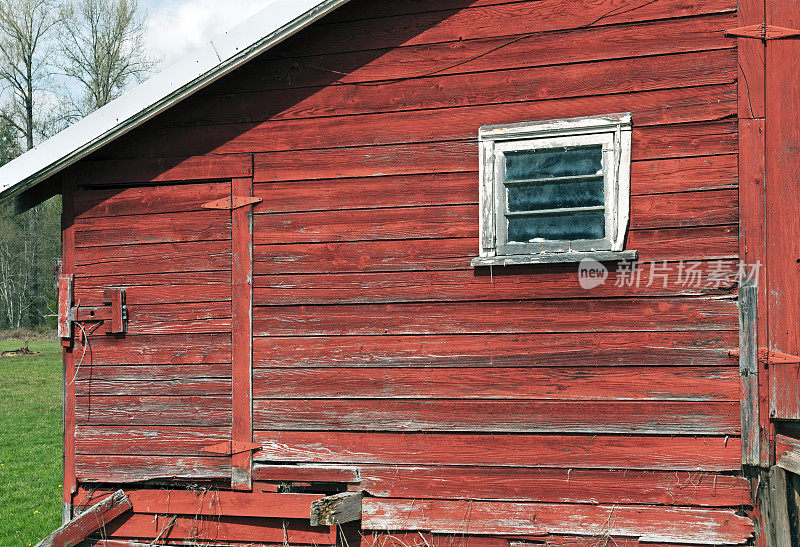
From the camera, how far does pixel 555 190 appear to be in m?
4.71

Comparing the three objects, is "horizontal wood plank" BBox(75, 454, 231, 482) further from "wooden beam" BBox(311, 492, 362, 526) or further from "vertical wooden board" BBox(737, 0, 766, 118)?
"vertical wooden board" BBox(737, 0, 766, 118)

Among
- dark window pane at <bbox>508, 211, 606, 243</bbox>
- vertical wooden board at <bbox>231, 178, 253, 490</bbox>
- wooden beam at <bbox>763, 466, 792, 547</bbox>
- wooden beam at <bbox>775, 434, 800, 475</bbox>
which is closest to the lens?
wooden beam at <bbox>775, 434, 800, 475</bbox>

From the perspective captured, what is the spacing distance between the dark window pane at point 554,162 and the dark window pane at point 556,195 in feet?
0.20

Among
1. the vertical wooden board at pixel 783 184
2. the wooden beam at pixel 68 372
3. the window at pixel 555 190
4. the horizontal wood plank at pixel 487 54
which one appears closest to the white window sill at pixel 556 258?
the window at pixel 555 190

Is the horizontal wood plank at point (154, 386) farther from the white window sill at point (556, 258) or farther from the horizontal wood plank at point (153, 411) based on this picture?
the white window sill at point (556, 258)

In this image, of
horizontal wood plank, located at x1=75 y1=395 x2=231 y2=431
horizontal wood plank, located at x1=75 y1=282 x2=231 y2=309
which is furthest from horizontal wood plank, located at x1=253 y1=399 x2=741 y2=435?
horizontal wood plank, located at x1=75 y1=282 x2=231 y2=309

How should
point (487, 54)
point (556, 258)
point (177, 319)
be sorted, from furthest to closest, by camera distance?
point (177, 319), point (487, 54), point (556, 258)

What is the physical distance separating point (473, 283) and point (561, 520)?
64.6 inches

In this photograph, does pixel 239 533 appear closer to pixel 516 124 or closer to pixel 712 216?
pixel 516 124

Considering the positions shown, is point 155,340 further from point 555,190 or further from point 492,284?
point 555,190

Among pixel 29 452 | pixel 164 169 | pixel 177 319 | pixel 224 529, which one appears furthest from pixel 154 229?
pixel 29 452

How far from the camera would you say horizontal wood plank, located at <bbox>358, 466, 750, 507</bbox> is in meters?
4.43

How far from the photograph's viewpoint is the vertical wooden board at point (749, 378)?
4.35 metres

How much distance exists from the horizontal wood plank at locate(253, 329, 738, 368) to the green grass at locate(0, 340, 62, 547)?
450 centimetres
